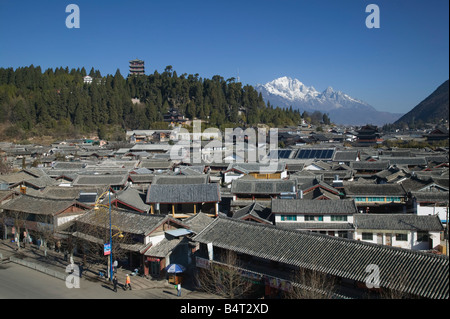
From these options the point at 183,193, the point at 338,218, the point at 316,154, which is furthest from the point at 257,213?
the point at 316,154

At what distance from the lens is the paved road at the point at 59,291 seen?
12141mm

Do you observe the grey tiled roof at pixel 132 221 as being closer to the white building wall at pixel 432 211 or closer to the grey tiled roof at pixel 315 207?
the grey tiled roof at pixel 315 207

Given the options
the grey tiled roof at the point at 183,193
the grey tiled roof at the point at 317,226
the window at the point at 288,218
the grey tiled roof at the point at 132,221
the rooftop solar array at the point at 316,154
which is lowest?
the grey tiled roof at the point at 317,226

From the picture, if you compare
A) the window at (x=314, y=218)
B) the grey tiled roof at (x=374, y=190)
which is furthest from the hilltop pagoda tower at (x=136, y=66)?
the window at (x=314, y=218)

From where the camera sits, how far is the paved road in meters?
12.1

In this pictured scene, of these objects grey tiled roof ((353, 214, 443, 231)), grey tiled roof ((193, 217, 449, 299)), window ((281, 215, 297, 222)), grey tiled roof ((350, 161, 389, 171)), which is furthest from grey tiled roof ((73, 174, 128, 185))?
grey tiled roof ((350, 161, 389, 171))

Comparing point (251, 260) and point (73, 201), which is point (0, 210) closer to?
point (73, 201)

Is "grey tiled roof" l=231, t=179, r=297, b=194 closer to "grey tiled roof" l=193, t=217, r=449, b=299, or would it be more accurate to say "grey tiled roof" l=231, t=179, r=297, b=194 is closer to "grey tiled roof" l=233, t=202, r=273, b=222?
"grey tiled roof" l=233, t=202, r=273, b=222

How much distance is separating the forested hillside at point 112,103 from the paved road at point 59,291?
52238mm

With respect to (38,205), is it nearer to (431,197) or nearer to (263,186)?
(263,186)

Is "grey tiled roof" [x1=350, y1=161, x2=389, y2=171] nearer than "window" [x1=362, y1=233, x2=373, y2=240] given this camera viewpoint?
No

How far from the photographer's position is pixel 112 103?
2692 inches

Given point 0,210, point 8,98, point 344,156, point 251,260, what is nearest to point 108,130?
point 8,98

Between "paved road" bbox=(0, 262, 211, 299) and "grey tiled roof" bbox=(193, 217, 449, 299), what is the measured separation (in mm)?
2282
